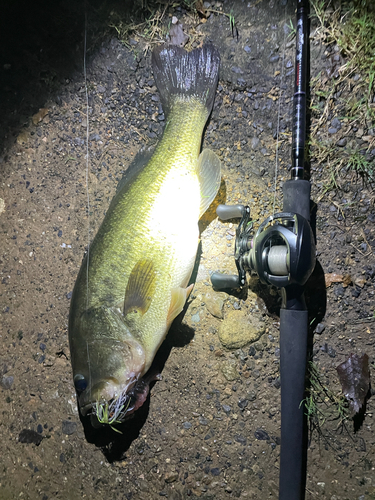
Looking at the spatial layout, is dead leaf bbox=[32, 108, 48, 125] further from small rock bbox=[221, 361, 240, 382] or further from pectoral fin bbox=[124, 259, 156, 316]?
small rock bbox=[221, 361, 240, 382]

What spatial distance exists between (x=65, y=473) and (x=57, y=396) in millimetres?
465

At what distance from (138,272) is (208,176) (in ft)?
2.32

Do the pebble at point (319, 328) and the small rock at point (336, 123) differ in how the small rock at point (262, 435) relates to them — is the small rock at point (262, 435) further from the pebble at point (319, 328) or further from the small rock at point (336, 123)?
the small rock at point (336, 123)

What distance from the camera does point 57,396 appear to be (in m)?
2.26

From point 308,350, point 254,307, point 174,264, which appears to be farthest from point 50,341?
point 308,350

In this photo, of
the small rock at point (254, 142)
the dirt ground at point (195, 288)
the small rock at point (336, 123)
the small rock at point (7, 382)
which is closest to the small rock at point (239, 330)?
the dirt ground at point (195, 288)

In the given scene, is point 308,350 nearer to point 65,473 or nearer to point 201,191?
point 201,191

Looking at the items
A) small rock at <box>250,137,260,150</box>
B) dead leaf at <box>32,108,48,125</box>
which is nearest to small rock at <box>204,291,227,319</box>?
small rock at <box>250,137,260,150</box>

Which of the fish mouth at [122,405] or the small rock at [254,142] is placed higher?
the small rock at [254,142]

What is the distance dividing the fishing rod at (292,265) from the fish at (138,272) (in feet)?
0.91

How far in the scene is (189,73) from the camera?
2164 millimetres

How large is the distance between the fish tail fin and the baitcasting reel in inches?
28.7

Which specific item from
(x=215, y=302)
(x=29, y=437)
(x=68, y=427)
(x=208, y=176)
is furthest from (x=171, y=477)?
(x=208, y=176)

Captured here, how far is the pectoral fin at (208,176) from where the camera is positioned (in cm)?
209
